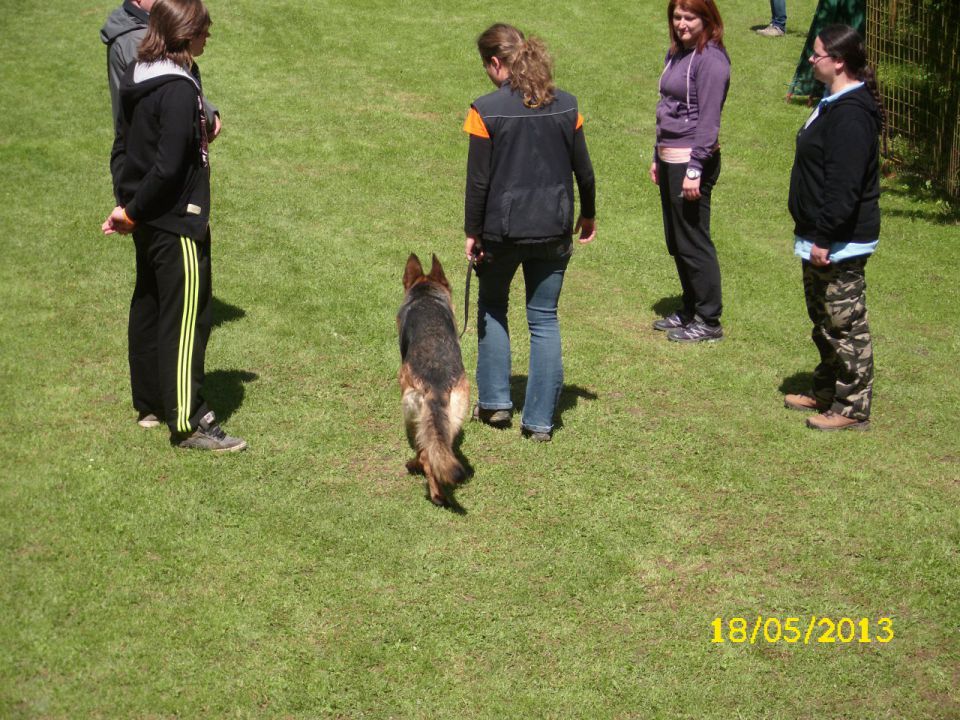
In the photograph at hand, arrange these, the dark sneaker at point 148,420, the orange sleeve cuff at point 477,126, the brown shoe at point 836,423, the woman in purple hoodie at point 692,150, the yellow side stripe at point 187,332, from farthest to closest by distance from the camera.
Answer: the woman in purple hoodie at point 692,150, the brown shoe at point 836,423, the dark sneaker at point 148,420, the yellow side stripe at point 187,332, the orange sleeve cuff at point 477,126

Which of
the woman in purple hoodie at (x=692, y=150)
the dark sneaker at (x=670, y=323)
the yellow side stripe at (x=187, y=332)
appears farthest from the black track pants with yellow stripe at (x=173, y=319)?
the dark sneaker at (x=670, y=323)

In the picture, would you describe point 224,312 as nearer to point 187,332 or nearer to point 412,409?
point 187,332

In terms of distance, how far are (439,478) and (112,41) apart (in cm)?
381

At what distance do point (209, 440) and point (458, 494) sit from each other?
1.49 metres

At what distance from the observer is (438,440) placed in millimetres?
4965

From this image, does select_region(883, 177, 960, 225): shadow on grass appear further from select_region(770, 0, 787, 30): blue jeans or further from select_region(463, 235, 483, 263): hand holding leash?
select_region(463, 235, 483, 263): hand holding leash

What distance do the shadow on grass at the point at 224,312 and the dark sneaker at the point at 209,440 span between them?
1712 millimetres

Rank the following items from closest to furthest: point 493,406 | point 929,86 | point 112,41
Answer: point 493,406 → point 112,41 → point 929,86

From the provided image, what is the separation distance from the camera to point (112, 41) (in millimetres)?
6434

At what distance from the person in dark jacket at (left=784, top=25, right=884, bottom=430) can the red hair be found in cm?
113

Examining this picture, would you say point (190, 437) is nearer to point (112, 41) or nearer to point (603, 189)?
point (112, 41)

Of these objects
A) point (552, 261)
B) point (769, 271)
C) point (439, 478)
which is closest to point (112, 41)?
point (552, 261)

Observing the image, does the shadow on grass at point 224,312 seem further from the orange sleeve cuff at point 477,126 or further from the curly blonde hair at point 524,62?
the curly blonde hair at point 524,62

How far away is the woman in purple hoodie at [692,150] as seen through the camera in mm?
6574
